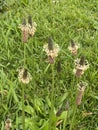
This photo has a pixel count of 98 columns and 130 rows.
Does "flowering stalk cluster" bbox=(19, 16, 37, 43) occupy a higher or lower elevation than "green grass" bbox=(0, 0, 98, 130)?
higher

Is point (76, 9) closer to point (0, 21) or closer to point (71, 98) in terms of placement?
point (0, 21)

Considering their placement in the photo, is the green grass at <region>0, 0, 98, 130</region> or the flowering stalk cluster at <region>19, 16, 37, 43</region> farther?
the green grass at <region>0, 0, 98, 130</region>

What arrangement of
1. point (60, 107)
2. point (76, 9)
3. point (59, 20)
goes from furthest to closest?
point (76, 9) → point (59, 20) → point (60, 107)

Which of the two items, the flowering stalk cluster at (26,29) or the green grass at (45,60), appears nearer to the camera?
the flowering stalk cluster at (26,29)

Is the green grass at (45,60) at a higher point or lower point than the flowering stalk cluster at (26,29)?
lower

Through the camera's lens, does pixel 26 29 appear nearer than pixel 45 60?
Yes

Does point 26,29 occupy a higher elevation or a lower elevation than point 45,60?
higher

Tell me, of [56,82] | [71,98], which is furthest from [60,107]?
[56,82]

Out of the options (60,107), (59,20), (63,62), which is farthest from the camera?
(59,20)
